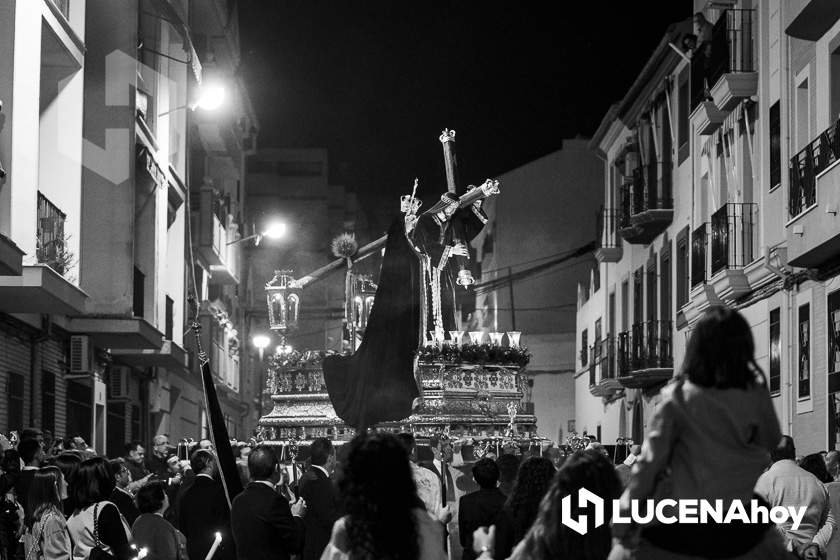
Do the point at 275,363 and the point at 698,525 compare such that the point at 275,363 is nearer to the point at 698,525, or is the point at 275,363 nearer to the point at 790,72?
the point at 790,72

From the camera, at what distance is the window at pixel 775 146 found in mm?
22781

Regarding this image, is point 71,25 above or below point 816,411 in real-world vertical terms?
above

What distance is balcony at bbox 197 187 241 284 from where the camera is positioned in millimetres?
38875

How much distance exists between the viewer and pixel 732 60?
985 inches

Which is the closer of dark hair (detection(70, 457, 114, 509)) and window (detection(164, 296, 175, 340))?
dark hair (detection(70, 457, 114, 509))

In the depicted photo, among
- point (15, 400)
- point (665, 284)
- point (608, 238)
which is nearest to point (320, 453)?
point (15, 400)

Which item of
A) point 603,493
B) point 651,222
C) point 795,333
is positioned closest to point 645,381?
point 651,222

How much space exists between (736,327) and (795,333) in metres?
16.6

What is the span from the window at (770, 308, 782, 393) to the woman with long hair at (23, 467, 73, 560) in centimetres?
1500

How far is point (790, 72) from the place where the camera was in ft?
72.6

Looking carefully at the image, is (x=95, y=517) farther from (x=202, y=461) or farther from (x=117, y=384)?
(x=117, y=384)

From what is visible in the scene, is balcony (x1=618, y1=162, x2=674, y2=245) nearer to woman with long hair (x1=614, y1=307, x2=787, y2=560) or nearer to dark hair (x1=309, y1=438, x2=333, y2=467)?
dark hair (x1=309, y1=438, x2=333, y2=467)

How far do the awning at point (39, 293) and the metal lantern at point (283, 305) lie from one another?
244 cm

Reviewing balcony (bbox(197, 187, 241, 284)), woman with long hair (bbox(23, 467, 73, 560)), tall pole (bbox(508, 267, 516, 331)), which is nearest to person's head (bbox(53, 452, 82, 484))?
woman with long hair (bbox(23, 467, 73, 560))
